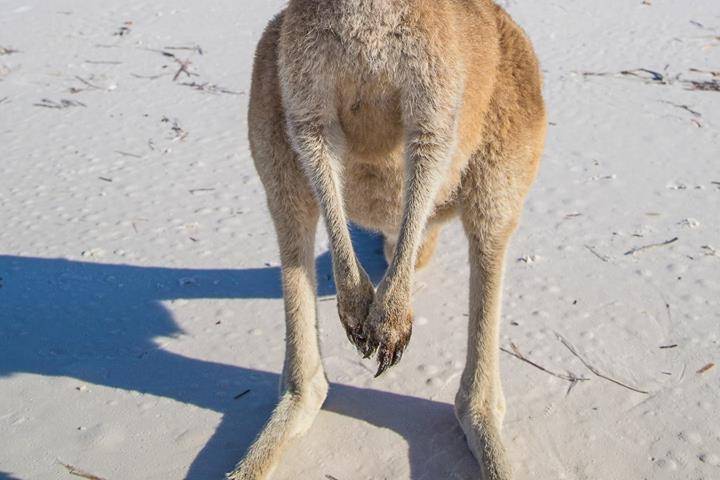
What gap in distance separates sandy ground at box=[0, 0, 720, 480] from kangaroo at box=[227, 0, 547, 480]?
22 centimetres

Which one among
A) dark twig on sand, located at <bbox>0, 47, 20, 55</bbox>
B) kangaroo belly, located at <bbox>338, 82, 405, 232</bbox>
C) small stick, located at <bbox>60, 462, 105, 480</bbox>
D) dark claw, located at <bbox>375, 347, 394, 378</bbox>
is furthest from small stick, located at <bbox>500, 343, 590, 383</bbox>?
dark twig on sand, located at <bbox>0, 47, 20, 55</bbox>

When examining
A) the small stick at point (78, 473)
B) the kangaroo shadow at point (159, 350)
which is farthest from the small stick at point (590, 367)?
the small stick at point (78, 473)

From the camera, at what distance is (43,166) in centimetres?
434

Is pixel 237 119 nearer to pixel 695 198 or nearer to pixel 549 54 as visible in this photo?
pixel 549 54

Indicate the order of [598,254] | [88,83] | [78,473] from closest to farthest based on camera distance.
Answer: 1. [78,473]
2. [598,254]
3. [88,83]

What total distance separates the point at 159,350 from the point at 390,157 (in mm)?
1196

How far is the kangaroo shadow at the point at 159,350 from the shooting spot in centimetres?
257

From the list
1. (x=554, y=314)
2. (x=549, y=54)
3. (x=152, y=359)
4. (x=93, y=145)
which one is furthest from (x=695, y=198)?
(x=93, y=145)

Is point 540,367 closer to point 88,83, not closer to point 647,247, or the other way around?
point 647,247

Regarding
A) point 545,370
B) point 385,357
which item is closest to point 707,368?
point 545,370

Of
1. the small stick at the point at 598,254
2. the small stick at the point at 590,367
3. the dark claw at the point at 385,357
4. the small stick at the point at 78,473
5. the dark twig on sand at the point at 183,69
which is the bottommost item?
the small stick at the point at 598,254

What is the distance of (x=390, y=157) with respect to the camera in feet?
7.97

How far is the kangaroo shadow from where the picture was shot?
2.57 m

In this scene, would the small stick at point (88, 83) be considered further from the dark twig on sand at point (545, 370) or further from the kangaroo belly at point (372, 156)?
the dark twig on sand at point (545, 370)
